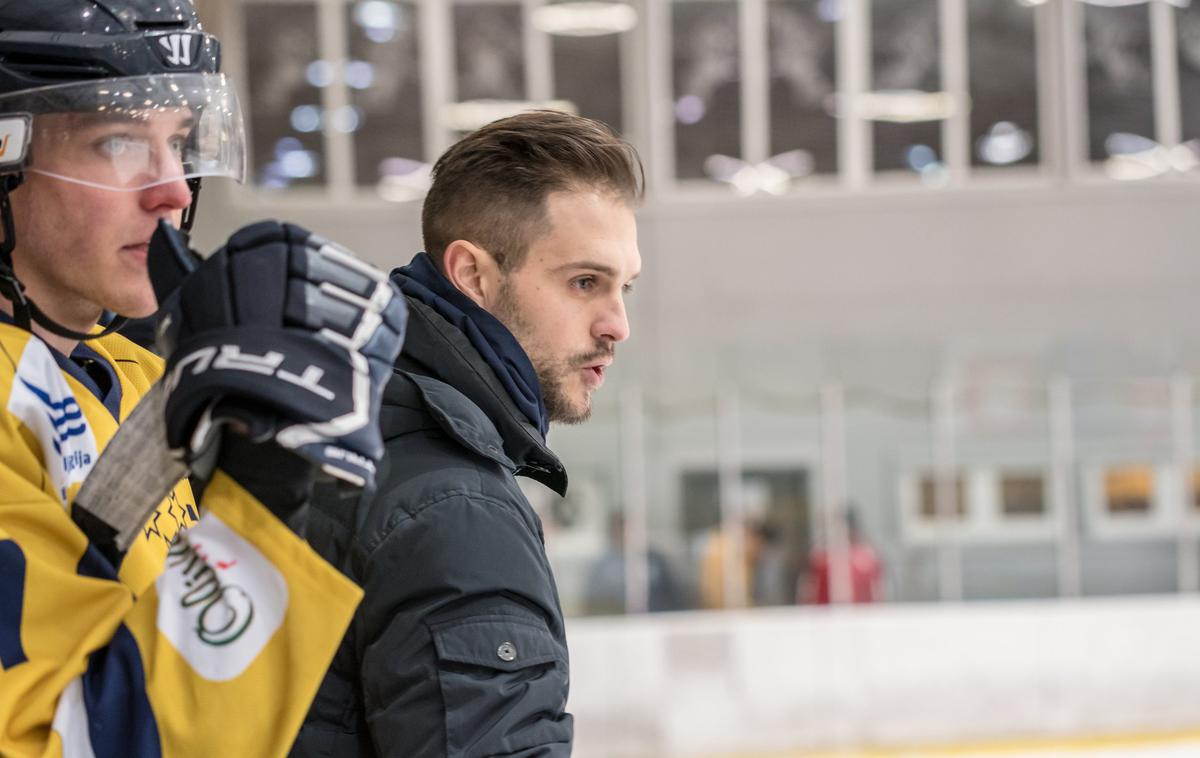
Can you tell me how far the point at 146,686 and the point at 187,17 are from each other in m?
0.71

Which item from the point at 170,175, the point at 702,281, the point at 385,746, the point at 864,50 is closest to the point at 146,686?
the point at 385,746

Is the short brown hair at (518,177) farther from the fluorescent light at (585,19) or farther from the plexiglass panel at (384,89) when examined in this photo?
the fluorescent light at (585,19)

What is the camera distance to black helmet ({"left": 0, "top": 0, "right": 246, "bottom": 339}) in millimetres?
1377

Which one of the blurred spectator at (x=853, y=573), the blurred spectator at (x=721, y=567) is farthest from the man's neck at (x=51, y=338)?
the blurred spectator at (x=853, y=573)

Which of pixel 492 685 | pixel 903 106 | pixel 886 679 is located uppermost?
pixel 903 106

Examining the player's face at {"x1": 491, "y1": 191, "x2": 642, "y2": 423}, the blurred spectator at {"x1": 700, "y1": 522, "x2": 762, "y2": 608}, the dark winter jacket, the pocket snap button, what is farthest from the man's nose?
the blurred spectator at {"x1": 700, "y1": 522, "x2": 762, "y2": 608}

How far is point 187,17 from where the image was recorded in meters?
1.51

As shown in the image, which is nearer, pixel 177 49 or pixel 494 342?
pixel 177 49

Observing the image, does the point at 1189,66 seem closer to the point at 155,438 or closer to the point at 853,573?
the point at 853,573

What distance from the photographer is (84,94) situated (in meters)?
1.38

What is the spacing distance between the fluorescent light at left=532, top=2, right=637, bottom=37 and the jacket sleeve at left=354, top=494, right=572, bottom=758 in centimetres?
1198

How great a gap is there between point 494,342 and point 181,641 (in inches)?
24.9

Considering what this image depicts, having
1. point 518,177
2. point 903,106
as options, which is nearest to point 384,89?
point 903,106

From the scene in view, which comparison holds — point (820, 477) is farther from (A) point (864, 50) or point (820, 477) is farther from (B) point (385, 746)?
(B) point (385, 746)
